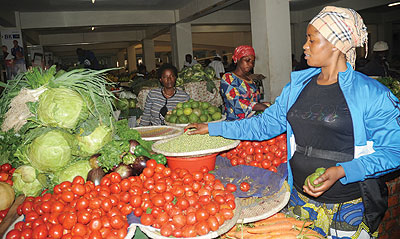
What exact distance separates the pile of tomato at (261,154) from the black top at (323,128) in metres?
0.79

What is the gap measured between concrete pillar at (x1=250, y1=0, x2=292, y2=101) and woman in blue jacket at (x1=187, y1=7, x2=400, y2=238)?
20.1 feet

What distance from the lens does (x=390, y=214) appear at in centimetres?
297

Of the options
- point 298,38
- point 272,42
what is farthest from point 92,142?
point 298,38

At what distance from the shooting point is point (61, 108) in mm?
2102

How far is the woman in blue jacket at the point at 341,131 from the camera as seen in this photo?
1.70 meters

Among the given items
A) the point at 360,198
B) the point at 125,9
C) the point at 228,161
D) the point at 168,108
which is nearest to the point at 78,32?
the point at 125,9

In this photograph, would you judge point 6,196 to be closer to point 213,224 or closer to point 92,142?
point 92,142

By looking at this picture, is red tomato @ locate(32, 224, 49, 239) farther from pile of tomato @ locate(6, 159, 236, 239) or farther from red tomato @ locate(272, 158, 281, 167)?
red tomato @ locate(272, 158, 281, 167)

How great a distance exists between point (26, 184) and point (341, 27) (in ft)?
7.94

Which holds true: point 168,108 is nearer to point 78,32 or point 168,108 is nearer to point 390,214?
point 390,214

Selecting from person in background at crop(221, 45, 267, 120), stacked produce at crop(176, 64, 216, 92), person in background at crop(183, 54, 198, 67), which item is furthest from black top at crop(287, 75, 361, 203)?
person in background at crop(183, 54, 198, 67)

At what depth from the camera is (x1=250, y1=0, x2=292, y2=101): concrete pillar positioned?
796 cm

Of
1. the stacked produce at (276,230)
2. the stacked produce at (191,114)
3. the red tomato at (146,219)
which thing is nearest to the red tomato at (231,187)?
the stacked produce at (276,230)

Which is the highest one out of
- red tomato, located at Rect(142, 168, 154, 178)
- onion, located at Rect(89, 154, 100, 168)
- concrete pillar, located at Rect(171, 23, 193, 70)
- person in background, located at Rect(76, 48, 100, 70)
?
concrete pillar, located at Rect(171, 23, 193, 70)
